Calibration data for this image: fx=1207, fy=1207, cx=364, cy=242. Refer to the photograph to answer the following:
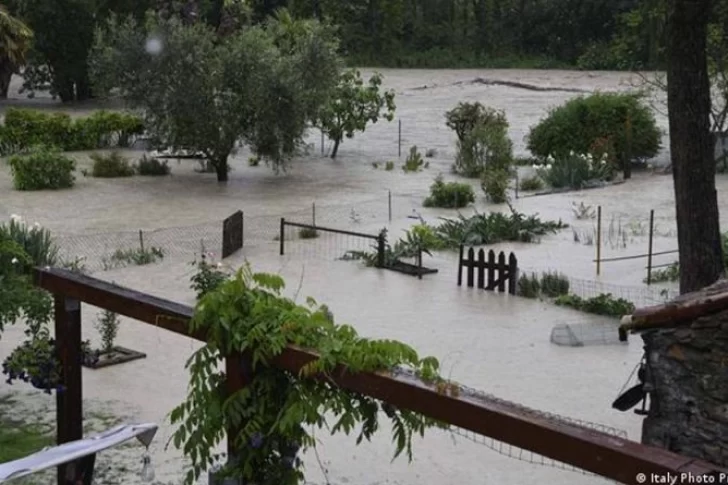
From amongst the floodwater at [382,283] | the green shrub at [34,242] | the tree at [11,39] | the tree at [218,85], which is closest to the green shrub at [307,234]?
the floodwater at [382,283]

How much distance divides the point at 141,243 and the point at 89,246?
1.26 meters

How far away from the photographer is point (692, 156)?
12.0 meters

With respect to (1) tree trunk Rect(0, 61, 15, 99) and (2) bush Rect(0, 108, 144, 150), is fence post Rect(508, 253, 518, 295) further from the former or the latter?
(2) bush Rect(0, 108, 144, 150)

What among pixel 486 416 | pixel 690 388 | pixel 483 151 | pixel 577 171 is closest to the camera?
pixel 486 416

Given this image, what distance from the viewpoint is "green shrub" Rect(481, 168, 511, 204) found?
22.7 meters

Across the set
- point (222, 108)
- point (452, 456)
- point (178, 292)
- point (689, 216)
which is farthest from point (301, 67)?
point (452, 456)

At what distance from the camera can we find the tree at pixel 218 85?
80.3 feet

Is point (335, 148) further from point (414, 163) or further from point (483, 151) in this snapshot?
point (483, 151)

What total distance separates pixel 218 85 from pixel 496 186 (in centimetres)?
618

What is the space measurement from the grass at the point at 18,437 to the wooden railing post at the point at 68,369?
172cm

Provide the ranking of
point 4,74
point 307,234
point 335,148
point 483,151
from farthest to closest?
point 4,74
point 335,148
point 483,151
point 307,234

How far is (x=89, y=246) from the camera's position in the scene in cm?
1841

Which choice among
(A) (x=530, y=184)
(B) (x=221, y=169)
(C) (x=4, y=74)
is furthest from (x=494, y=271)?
(C) (x=4, y=74)

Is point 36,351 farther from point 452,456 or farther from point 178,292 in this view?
point 178,292
